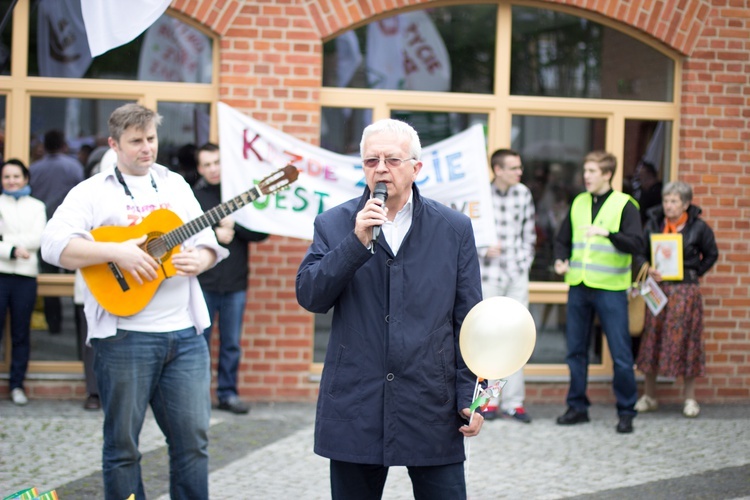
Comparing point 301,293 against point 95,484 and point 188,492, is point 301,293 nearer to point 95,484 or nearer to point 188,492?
point 188,492

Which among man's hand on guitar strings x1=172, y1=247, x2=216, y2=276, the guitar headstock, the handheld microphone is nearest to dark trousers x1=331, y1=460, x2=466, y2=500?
the handheld microphone

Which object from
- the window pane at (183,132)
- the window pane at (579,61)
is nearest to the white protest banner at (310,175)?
the window pane at (183,132)

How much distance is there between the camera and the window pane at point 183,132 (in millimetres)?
8539

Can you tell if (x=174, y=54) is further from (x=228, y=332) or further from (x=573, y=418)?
(x=573, y=418)

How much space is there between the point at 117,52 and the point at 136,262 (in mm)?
4420

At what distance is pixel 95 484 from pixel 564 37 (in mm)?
5429

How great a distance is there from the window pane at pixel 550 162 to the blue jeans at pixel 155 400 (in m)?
4.79

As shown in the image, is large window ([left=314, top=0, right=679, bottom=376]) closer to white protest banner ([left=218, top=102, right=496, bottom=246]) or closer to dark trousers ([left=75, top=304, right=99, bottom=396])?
white protest banner ([left=218, top=102, right=496, bottom=246])

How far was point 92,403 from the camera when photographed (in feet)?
26.3

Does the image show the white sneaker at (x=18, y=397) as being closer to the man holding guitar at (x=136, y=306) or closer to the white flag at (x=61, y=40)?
the white flag at (x=61, y=40)

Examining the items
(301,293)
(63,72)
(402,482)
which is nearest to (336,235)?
(301,293)

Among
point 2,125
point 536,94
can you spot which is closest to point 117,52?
point 2,125

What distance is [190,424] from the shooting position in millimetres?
4684

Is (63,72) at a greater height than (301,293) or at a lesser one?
greater
